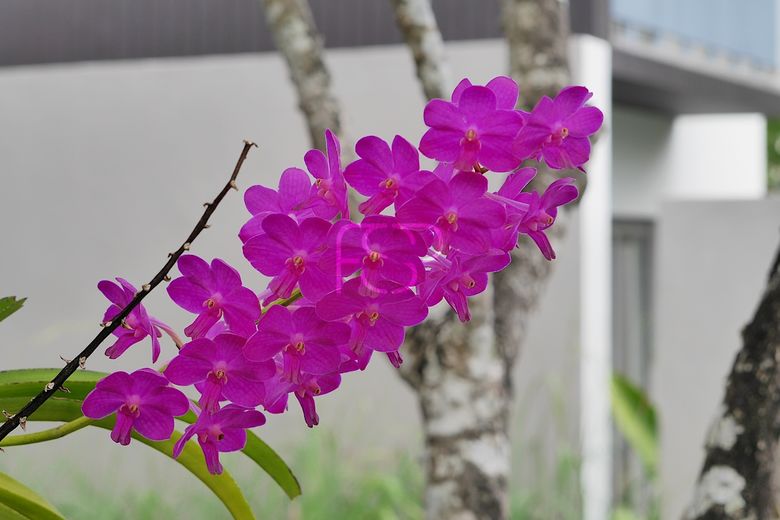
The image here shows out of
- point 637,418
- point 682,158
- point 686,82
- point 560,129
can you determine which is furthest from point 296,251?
point 682,158

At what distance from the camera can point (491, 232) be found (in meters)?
0.52

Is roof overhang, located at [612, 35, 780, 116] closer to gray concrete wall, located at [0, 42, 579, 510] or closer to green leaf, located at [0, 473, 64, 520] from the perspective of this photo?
gray concrete wall, located at [0, 42, 579, 510]

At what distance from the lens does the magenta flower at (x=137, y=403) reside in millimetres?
516

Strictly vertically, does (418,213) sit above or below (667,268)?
below

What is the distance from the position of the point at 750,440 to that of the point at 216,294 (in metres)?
0.87

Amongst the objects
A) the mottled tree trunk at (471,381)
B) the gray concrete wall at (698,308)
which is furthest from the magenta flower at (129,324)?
the gray concrete wall at (698,308)

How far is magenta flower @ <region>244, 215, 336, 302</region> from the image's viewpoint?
0.50 m

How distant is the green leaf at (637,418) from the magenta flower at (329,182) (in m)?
3.49

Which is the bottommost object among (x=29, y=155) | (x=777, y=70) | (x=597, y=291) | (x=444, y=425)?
(x=444, y=425)

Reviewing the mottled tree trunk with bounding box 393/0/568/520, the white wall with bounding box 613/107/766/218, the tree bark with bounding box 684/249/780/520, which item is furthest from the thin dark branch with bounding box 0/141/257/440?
the white wall with bounding box 613/107/766/218

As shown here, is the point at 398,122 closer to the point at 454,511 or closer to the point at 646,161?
the point at 646,161

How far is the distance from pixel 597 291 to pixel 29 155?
8.79 ft

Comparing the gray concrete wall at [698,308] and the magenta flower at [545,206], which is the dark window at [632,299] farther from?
the magenta flower at [545,206]

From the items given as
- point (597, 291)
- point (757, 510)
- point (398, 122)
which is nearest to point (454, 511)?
point (757, 510)
